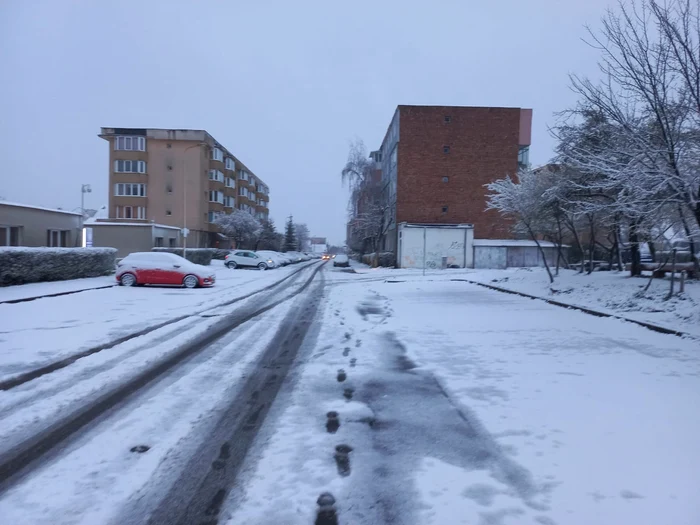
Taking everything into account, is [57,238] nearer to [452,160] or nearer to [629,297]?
[629,297]

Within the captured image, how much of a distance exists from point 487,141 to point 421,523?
4606cm

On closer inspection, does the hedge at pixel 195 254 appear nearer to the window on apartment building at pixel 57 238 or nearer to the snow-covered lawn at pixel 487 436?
the window on apartment building at pixel 57 238

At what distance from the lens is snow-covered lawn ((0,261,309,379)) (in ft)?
28.5

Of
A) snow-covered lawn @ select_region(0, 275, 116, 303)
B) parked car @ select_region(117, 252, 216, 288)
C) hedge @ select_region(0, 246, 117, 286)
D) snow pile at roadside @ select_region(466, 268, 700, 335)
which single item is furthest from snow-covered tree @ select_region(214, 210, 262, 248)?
snow pile at roadside @ select_region(466, 268, 700, 335)

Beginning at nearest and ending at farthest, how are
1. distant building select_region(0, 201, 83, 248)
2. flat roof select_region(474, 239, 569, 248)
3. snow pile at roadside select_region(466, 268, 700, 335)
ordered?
snow pile at roadside select_region(466, 268, 700, 335)
distant building select_region(0, 201, 83, 248)
flat roof select_region(474, 239, 569, 248)

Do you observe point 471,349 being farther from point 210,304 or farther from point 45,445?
point 210,304

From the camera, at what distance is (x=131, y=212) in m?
55.2

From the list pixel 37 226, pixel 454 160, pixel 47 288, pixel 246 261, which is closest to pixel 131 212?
pixel 246 261

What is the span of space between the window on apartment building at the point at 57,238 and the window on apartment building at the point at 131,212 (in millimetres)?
25668

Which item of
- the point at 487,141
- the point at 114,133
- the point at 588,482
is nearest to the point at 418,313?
the point at 588,482

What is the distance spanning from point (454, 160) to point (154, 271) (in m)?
31.5

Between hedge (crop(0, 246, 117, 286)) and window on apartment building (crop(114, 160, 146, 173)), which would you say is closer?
hedge (crop(0, 246, 117, 286))

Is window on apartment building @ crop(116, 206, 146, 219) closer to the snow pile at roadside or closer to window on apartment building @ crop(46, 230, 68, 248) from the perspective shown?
window on apartment building @ crop(46, 230, 68, 248)

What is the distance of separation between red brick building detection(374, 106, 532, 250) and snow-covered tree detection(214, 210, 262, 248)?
800 inches
